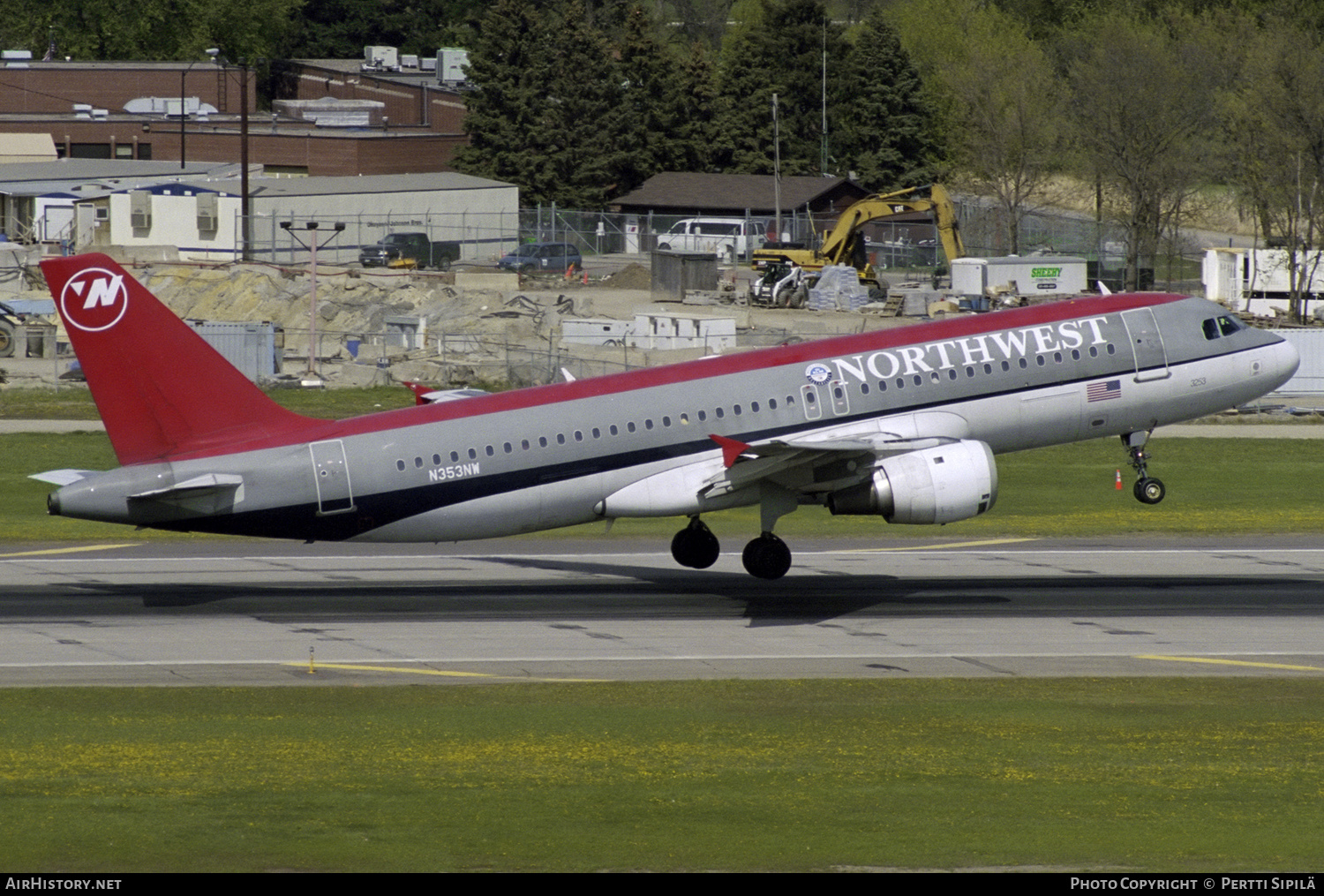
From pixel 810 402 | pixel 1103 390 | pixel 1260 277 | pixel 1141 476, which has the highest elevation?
pixel 1260 277

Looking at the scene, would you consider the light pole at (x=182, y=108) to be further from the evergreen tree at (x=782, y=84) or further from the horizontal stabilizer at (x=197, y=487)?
the horizontal stabilizer at (x=197, y=487)

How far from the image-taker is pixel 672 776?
22.5 metres

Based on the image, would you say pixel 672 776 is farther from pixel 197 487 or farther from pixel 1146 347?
pixel 1146 347

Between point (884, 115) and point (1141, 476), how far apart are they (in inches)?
4656

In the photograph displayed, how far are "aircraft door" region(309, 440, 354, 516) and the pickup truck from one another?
81681 millimetres

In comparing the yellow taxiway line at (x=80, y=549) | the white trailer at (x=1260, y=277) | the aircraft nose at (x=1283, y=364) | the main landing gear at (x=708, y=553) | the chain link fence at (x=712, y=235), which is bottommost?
the yellow taxiway line at (x=80, y=549)

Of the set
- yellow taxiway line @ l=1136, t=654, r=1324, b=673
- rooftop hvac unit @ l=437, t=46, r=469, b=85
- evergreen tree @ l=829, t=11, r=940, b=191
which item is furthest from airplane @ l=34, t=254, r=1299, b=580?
rooftop hvac unit @ l=437, t=46, r=469, b=85

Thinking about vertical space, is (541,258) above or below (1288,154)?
below

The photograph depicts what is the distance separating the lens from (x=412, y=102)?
529 feet

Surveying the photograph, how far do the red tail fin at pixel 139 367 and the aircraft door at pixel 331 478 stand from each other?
1.52 meters

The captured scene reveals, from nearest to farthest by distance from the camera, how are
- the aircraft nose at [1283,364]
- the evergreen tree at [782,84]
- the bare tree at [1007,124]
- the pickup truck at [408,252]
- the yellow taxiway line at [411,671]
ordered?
the yellow taxiway line at [411,671]
the aircraft nose at [1283,364]
the pickup truck at [408,252]
the bare tree at [1007,124]
the evergreen tree at [782,84]

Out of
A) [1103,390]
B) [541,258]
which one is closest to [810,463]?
[1103,390]

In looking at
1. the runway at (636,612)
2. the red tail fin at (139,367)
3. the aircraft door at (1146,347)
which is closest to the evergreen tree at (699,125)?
the runway at (636,612)

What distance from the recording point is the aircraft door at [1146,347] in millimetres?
37156
